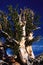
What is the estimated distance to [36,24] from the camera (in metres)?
43.1

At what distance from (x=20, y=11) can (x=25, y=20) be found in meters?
1.72

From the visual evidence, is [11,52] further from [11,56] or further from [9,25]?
[9,25]

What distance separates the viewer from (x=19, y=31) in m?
40.3

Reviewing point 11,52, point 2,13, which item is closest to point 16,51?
point 11,52

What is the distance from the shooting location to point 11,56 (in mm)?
41281

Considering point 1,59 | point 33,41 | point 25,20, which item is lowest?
point 1,59

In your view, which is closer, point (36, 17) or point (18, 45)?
point (18, 45)

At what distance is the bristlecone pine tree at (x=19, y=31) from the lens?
4000 cm

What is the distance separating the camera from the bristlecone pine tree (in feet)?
131

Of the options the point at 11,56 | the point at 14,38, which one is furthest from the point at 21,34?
the point at 11,56

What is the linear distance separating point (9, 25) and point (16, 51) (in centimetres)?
441

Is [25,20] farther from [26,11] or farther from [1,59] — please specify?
[1,59]

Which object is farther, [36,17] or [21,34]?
[36,17]

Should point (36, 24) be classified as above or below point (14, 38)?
above
